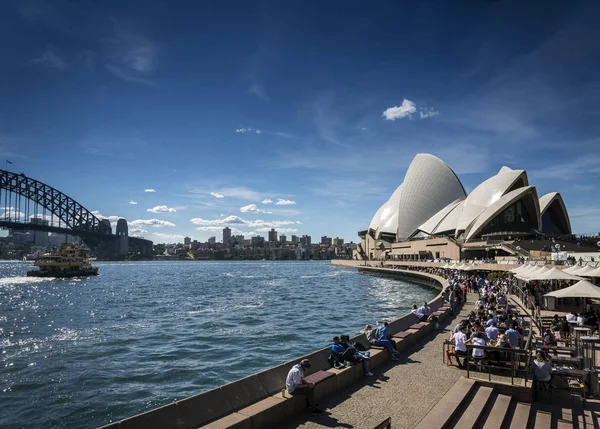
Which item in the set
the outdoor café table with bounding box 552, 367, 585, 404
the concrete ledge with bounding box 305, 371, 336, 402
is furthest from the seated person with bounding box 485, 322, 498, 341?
the concrete ledge with bounding box 305, 371, 336, 402

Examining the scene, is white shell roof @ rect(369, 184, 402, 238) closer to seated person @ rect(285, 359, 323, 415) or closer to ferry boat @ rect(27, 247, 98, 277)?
ferry boat @ rect(27, 247, 98, 277)

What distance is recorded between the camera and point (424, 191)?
74500 mm

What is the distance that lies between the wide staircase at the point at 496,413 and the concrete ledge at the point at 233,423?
2.42 meters

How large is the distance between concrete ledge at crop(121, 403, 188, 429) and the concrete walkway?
1.55 m

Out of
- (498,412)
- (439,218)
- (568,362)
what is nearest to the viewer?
(498,412)

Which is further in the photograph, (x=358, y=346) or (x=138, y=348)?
(x=138, y=348)

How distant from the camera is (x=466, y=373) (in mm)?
8281

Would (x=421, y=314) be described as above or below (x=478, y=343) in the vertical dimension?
below

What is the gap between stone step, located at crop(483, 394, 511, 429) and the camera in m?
6.23

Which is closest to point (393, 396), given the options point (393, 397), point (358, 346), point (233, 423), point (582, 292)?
point (393, 397)

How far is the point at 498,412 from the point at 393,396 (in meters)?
1.67

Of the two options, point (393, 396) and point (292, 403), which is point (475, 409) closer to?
point (393, 396)

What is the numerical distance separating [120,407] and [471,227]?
188 feet

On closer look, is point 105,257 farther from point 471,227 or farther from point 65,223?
point 471,227
